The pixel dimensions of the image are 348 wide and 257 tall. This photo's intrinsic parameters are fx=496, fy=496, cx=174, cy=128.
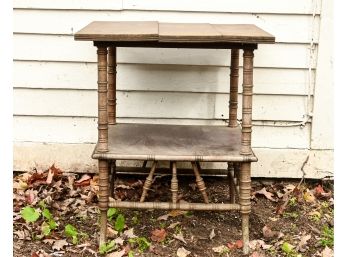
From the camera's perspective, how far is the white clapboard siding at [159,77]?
3.90 m

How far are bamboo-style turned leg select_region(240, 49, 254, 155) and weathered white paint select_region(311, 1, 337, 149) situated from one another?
46.4 inches

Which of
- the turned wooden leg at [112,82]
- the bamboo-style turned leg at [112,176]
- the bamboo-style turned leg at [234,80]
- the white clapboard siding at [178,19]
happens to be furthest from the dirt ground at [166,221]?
the white clapboard siding at [178,19]

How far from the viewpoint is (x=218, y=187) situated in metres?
4.11

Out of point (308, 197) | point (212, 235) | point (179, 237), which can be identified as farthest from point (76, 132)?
point (308, 197)

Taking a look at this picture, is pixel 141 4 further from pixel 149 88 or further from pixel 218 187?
pixel 218 187

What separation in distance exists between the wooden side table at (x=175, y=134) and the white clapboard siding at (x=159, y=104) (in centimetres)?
34

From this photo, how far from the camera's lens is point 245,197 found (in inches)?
123

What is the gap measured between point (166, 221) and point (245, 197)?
2.26 ft

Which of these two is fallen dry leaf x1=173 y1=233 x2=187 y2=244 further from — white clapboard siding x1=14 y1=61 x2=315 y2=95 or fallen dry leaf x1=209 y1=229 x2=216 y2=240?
white clapboard siding x1=14 y1=61 x2=315 y2=95

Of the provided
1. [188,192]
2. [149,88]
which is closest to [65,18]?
[149,88]

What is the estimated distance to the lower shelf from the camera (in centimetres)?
303

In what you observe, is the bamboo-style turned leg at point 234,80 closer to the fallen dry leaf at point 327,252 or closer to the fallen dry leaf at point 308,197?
the fallen dry leaf at point 308,197

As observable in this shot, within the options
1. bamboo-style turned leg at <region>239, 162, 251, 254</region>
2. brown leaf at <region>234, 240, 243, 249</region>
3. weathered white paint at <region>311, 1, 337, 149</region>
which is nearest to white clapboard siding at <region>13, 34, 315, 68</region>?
weathered white paint at <region>311, 1, 337, 149</region>

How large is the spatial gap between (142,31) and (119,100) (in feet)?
3.78
